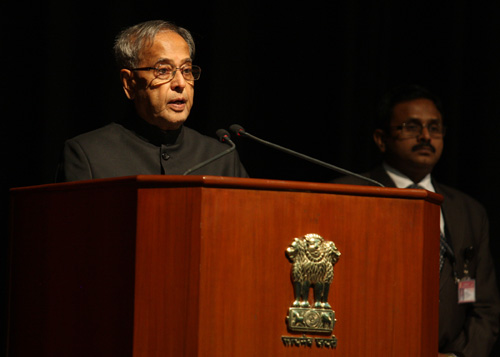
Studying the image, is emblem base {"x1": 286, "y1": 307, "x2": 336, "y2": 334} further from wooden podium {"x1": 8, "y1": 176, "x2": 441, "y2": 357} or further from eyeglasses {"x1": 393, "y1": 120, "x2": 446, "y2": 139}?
eyeglasses {"x1": 393, "y1": 120, "x2": 446, "y2": 139}

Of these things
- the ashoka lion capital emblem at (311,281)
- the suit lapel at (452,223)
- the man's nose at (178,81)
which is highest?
the man's nose at (178,81)

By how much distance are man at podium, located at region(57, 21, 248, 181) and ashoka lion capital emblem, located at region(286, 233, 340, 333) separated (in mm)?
769

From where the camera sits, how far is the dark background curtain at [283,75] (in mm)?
2963

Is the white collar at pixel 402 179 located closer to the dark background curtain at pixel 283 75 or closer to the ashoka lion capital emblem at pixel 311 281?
the dark background curtain at pixel 283 75

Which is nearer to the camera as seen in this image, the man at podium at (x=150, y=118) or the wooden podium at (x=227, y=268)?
the wooden podium at (x=227, y=268)

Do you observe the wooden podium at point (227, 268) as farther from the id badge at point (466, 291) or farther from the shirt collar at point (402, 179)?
the shirt collar at point (402, 179)

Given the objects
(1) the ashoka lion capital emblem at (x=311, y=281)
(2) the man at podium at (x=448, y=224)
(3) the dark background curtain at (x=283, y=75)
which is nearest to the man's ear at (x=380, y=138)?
(2) the man at podium at (x=448, y=224)

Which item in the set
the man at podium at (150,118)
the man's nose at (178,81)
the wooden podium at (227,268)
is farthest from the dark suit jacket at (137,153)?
the wooden podium at (227,268)

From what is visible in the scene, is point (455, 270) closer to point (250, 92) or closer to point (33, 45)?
point (250, 92)

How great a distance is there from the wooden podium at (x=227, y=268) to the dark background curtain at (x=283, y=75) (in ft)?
3.91

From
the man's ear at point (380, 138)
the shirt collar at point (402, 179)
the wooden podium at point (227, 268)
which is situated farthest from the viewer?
the man's ear at point (380, 138)

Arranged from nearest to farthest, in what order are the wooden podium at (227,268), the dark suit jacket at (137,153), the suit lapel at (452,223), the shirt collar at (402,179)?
the wooden podium at (227,268) → the dark suit jacket at (137,153) → the suit lapel at (452,223) → the shirt collar at (402,179)

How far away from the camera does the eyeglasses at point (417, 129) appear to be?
10.4 ft

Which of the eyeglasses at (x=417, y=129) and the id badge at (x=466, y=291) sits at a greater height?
the eyeglasses at (x=417, y=129)
